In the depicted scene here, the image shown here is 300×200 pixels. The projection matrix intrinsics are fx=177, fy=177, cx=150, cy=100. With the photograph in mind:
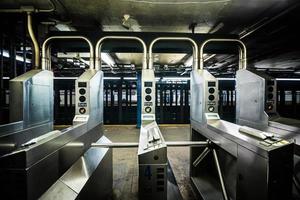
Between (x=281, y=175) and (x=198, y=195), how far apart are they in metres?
1.73

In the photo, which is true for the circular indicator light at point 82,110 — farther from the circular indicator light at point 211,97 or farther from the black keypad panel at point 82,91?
the circular indicator light at point 211,97

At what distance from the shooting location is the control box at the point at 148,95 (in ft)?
7.67

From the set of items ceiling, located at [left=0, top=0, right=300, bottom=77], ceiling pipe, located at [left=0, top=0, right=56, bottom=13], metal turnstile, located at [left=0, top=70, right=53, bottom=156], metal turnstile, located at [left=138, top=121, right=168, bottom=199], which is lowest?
metal turnstile, located at [left=138, top=121, right=168, bottom=199]

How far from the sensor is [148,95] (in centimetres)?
235

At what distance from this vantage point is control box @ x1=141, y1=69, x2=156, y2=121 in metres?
2.34

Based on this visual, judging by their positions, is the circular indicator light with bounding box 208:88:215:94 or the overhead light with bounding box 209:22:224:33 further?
the overhead light with bounding box 209:22:224:33

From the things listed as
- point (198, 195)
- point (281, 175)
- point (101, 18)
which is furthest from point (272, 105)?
point (101, 18)

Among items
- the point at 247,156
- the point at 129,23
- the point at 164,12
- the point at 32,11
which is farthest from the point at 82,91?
the point at 247,156

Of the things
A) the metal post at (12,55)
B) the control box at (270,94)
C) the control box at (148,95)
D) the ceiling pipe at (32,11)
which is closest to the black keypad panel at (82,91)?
the control box at (148,95)

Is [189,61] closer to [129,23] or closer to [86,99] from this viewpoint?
[129,23]

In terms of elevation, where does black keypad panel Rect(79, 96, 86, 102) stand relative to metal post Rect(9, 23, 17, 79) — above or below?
below

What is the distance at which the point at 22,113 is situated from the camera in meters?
2.04

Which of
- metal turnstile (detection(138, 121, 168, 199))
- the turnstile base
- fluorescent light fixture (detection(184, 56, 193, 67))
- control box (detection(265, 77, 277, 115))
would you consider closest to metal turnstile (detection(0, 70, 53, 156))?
metal turnstile (detection(138, 121, 168, 199))

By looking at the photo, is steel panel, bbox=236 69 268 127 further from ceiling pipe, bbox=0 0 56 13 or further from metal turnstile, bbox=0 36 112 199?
ceiling pipe, bbox=0 0 56 13
